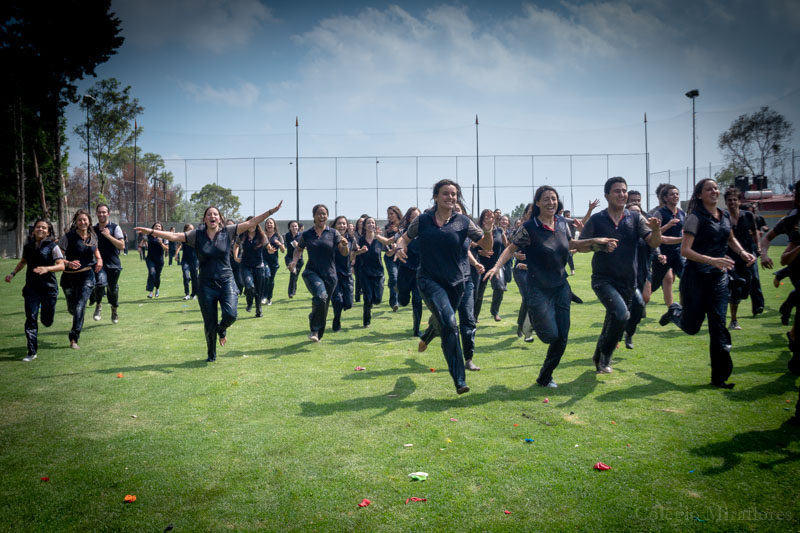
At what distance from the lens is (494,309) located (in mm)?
10727

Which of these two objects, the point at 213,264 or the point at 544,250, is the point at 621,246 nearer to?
the point at 544,250

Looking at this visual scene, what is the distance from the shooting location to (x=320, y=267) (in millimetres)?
8672

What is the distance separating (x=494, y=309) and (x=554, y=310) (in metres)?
5.08

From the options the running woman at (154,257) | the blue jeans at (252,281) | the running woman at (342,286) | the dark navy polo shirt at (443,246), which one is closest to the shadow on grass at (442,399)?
the dark navy polo shirt at (443,246)

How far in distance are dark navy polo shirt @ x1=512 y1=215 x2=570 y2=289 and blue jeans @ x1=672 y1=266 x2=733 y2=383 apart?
1.36m

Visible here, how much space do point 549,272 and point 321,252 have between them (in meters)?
4.23

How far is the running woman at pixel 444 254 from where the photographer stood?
5.50 meters

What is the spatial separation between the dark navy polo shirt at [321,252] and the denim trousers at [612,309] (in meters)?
4.38

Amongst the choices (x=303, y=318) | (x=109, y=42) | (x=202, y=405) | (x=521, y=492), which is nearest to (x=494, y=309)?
(x=303, y=318)

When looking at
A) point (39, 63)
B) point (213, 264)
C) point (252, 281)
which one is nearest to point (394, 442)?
point (213, 264)

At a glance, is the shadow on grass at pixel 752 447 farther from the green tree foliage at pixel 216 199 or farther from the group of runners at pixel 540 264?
the green tree foliage at pixel 216 199

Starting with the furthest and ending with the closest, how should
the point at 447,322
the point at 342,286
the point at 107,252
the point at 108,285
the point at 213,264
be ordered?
1. the point at 108,285
2. the point at 107,252
3. the point at 342,286
4. the point at 213,264
5. the point at 447,322

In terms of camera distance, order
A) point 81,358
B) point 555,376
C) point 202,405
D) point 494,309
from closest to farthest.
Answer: point 202,405 < point 555,376 < point 81,358 < point 494,309

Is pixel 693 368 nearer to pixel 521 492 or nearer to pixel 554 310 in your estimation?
pixel 554 310
